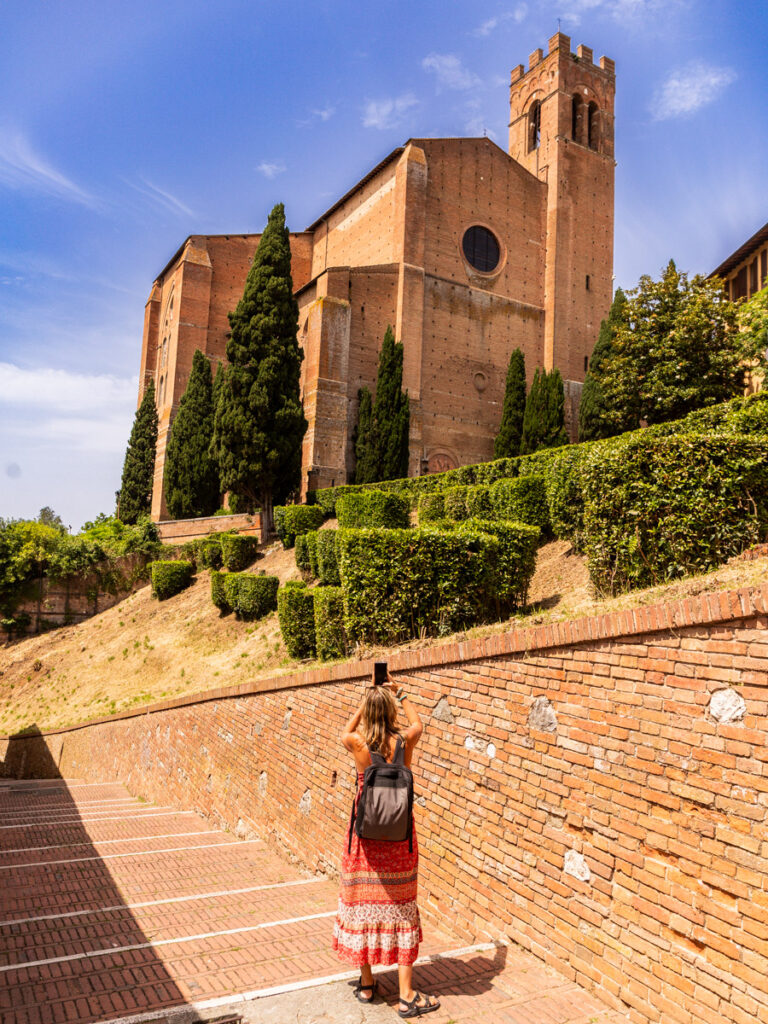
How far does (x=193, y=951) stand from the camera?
3.99 meters

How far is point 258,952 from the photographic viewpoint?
3.95m

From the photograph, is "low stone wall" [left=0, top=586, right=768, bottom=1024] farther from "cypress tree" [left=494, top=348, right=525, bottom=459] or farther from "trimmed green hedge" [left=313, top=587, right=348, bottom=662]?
"cypress tree" [left=494, top=348, right=525, bottom=459]

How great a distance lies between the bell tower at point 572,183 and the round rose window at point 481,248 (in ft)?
8.71

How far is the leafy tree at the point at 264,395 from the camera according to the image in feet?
79.0

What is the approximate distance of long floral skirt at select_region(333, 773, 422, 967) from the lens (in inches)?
133

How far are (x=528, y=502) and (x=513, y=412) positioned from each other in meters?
18.4

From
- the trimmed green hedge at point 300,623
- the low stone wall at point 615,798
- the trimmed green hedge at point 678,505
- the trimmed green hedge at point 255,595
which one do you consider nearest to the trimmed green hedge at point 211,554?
the trimmed green hedge at point 255,595

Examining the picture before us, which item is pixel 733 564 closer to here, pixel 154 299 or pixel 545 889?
pixel 545 889

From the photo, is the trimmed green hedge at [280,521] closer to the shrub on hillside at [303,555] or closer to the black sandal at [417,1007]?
the shrub on hillside at [303,555]

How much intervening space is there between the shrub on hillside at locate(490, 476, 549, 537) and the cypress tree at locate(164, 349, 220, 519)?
18.9 m

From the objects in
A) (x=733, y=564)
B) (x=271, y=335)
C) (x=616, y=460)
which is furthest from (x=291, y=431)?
(x=733, y=564)

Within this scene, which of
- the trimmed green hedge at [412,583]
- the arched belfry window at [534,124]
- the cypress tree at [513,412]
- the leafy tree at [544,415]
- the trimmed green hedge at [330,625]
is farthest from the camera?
the arched belfry window at [534,124]

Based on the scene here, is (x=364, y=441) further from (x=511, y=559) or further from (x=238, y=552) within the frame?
(x=511, y=559)

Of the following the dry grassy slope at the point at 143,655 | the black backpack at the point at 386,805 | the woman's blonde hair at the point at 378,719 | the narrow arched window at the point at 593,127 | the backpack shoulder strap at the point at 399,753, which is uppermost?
the narrow arched window at the point at 593,127
